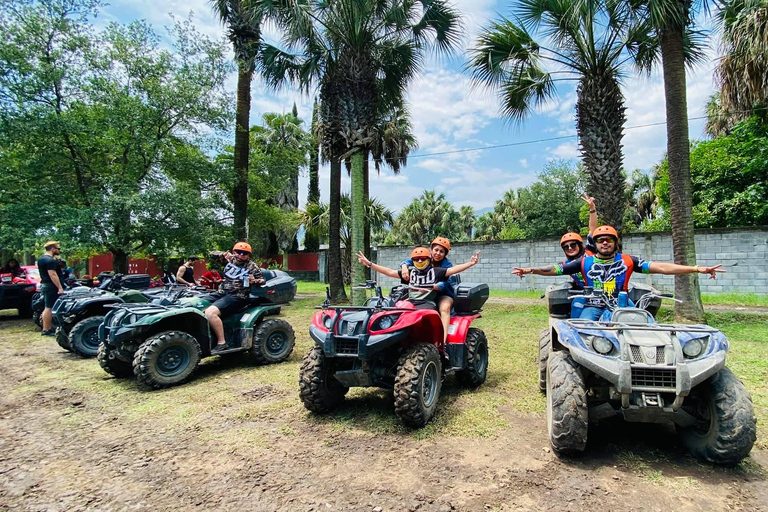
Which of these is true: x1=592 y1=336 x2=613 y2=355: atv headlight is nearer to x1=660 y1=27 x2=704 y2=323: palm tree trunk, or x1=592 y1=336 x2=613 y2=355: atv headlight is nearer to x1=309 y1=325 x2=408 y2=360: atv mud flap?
x1=309 y1=325 x2=408 y2=360: atv mud flap

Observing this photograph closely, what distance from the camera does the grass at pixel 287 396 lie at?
4.31 meters

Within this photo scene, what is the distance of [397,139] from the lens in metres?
21.4

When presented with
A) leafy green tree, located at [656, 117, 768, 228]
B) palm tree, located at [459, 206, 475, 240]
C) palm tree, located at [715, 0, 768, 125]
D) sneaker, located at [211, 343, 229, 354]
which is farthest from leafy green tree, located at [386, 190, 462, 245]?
sneaker, located at [211, 343, 229, 354]

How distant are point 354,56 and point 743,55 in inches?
339

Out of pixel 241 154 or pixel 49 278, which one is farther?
pixel 241 154

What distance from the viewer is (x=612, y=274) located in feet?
14.7

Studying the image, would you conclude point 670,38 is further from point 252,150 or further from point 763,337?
point 252,150

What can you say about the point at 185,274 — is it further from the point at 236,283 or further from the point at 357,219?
the point at 236,283

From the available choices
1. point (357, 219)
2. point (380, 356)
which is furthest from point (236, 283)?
point (357, 219)

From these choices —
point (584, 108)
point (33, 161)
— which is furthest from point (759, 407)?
point (33, 161)

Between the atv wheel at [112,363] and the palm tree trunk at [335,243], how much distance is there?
8.77m

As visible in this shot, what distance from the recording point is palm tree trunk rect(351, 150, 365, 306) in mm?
11609

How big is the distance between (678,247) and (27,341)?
13.5 meters

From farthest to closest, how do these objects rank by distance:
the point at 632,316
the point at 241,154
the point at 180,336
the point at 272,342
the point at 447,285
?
the point at 241,154 < the point at 272,342 < the point at 180,336 < the point at 447,285 < the point at 632,316
